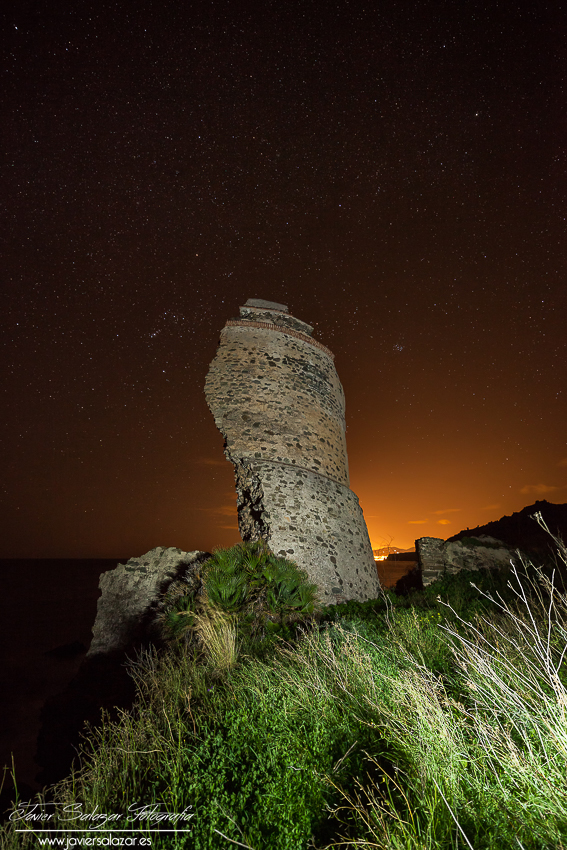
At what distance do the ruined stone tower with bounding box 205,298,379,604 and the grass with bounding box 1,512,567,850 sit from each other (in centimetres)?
502

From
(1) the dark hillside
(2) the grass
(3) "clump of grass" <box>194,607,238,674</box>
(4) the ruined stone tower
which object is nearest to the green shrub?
(3) "clump of grass" <box>194,607,238,674</box>

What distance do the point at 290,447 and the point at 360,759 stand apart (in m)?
7.90

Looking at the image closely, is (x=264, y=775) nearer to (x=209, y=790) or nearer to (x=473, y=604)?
(x=209, y=790)

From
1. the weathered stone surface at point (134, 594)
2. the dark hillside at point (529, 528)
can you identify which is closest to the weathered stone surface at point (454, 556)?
the dark hillside at point (529, 528)

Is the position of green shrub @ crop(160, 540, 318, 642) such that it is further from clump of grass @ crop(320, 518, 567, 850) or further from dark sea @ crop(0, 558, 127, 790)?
clump of grass @ crop(320, 518, 567, 850)

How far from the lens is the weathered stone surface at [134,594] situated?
9648 millimetres

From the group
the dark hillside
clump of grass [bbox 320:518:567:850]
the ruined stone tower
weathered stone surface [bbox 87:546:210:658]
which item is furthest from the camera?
the dark hillside

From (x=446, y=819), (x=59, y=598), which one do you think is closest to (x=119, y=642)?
(x=446, y=819)

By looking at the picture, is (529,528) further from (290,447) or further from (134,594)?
(134,594)

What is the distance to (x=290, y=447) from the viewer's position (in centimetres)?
1049

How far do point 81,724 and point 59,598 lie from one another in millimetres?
40477

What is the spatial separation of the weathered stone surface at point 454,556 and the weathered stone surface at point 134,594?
591 cm

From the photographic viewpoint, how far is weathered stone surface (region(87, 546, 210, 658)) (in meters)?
9.65

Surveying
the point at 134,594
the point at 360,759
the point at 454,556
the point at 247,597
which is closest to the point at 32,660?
the point at 134,594
